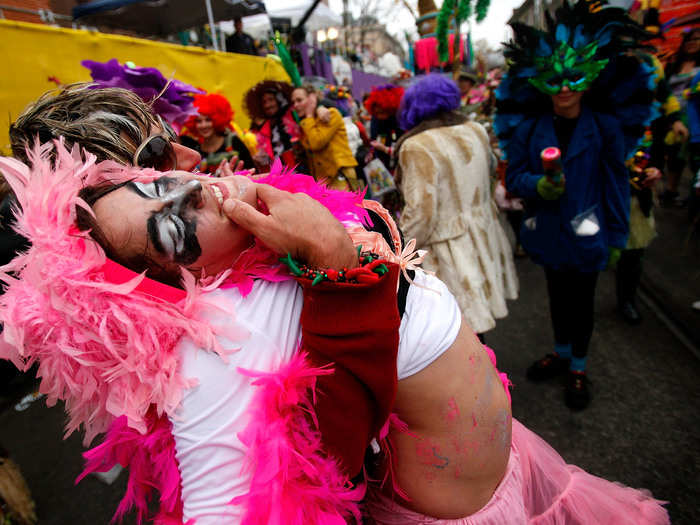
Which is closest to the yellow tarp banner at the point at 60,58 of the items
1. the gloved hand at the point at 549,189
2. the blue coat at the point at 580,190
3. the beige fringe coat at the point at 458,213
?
the beige fringe coat at the point at 458,213

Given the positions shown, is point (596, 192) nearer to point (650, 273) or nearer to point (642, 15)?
point (650, 273)

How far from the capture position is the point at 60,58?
392 cm

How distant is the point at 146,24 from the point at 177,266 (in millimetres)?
10178

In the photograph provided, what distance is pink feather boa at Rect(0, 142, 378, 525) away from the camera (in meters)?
0.73

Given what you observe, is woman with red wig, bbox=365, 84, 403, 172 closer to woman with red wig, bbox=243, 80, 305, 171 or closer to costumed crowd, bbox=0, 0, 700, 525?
woman with red wig, bbox=243, 80, 305, 171

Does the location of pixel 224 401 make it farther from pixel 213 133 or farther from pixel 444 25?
pixel 444 25

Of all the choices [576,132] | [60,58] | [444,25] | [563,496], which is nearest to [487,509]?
[563,496]

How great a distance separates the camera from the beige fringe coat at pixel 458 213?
2406 mm

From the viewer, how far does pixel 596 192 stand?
2.28 meters

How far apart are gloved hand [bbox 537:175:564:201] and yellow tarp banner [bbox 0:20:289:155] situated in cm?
323

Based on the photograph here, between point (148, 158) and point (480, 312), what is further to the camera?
point (480, 312)

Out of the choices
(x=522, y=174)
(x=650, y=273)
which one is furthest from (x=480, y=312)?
(x=650, y=273)

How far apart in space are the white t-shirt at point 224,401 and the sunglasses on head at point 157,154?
41cm

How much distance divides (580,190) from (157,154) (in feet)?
7.02
